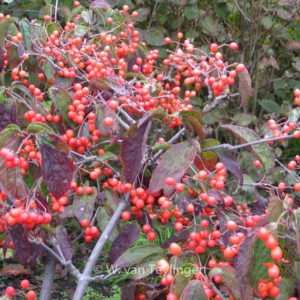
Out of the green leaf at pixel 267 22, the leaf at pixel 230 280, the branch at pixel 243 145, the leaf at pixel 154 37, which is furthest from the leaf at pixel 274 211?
the green leaf at pixel 267 22

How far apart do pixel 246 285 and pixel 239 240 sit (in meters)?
0.14

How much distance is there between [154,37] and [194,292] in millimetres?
2065

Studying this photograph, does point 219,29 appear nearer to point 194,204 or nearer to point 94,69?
point 94,69

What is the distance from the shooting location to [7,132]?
1089 mm

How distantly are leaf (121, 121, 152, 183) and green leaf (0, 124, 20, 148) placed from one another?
11.2 inches

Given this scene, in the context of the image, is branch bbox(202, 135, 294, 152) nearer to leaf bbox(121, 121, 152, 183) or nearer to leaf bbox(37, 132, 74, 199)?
leaf bbox(121, 121, 152, 183)

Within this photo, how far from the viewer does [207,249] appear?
1.20m

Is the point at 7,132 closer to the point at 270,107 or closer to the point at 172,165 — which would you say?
the point at 172,165

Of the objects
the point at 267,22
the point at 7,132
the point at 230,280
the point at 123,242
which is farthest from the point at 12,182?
the point at 267,22

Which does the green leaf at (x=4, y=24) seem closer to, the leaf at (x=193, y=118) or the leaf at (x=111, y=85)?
the leaf at (x=111, y=85)

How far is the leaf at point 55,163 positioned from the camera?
42.0 inches

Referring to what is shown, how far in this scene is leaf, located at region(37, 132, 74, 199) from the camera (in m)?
1.07

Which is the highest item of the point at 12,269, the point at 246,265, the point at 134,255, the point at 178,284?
the point at 246,265

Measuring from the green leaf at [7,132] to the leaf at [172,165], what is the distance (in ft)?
1.25
